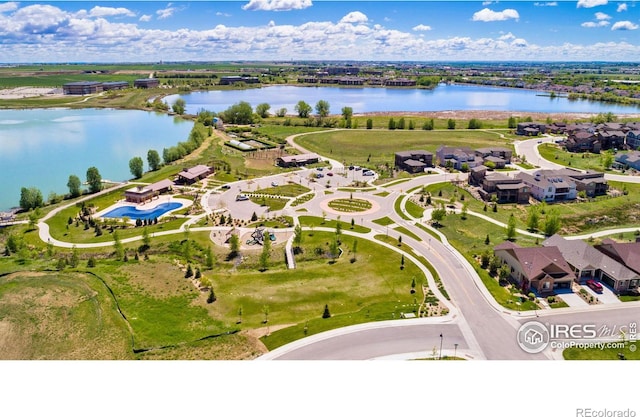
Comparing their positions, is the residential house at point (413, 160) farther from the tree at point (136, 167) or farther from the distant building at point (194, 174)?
the tree at point (136, 167)

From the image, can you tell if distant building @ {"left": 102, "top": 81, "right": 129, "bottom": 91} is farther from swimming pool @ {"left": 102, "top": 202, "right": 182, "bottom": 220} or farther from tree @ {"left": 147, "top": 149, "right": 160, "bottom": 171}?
swimming pool @ {"left": 102, "top": 202, "right": 182, "bottom": 220}

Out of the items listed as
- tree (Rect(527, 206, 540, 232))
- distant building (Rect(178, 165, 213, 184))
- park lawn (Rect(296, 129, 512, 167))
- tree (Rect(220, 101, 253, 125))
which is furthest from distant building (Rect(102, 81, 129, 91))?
tree (Rect(527, 206, 540, 232))

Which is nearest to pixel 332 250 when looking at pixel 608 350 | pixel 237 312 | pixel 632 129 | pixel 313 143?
pixel 237 312

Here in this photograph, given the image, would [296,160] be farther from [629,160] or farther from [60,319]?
[629,160]

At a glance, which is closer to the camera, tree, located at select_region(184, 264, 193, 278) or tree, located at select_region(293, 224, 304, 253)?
tree, located at select_region(184, 264, 193, 278)

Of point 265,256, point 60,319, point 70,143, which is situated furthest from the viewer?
point 70,143

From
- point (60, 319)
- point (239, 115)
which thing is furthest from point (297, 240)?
point (239, 115)
